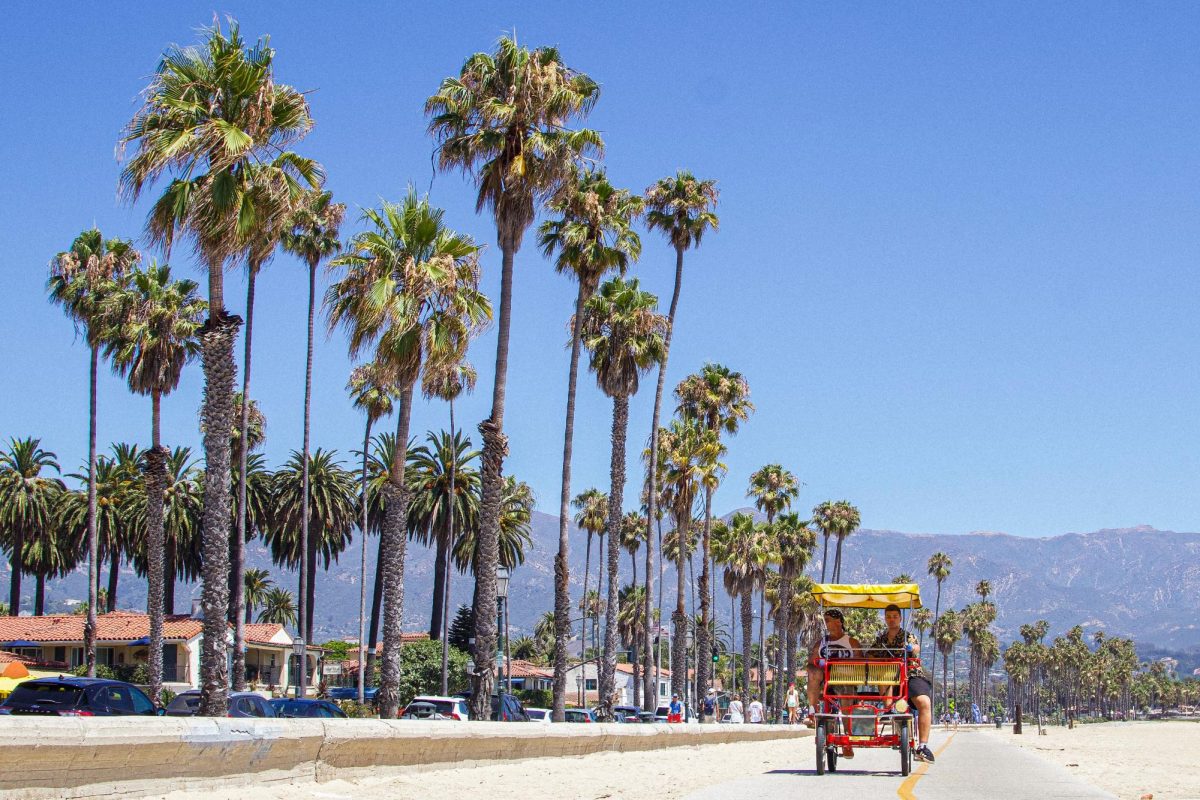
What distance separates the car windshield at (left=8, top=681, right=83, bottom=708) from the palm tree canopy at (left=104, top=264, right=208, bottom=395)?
29371 mm

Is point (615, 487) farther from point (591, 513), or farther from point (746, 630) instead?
point (591, 513)

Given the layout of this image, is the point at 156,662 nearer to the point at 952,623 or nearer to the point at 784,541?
the point at 784,541

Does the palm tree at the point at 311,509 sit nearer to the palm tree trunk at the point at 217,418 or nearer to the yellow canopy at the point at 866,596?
the palm tree trunk at the point at 217,418

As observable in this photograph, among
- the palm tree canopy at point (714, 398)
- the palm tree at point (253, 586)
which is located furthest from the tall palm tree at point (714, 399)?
the palm tree at point (253, 586)

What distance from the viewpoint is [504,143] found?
109ft

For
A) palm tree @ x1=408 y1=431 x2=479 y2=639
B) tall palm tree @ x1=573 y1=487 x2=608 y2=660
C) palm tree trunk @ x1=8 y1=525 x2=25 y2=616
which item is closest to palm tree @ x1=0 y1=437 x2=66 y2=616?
palm tree trunk @ x1=8 y1=525 x2=25 y2=616

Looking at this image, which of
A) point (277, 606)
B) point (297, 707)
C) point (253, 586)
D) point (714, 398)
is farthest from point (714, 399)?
point (277, 606)

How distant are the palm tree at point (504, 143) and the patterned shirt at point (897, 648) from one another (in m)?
14.7

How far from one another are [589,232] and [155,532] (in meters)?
21.8

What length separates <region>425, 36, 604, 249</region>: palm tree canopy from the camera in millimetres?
33000

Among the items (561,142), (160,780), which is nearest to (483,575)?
(561,142)

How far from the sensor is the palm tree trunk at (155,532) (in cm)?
4875

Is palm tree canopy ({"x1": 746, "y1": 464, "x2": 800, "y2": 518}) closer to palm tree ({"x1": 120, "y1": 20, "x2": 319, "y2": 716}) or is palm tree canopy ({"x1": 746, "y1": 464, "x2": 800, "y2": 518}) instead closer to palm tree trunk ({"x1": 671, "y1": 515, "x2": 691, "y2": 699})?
palm tree trunk ({"x1": 671, "y1": 515, "x2": 691, "y2": 699})

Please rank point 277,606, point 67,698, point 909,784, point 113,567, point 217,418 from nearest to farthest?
point 909,784 < point 67,698 < point 217,418 < point 113,567 < point 277,606
